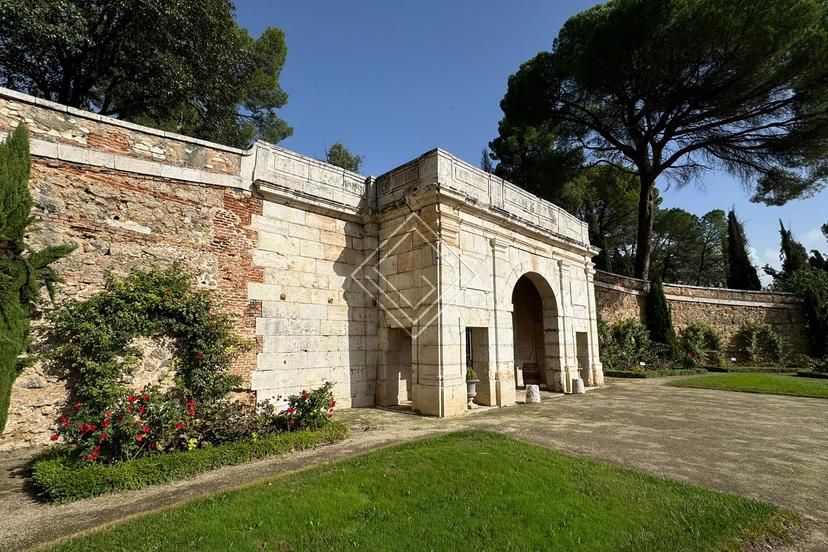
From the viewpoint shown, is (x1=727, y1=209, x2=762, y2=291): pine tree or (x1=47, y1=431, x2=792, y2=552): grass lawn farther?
(x1=727, y1=209, x2=762, y2=291): pine tree

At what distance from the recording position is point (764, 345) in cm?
2056

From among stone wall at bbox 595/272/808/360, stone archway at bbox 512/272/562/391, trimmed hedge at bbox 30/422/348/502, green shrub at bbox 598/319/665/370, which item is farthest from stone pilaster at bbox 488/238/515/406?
stone wall at bbox 595/272/808/360

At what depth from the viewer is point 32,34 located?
969cm

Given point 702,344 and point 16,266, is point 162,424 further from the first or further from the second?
point 702,344

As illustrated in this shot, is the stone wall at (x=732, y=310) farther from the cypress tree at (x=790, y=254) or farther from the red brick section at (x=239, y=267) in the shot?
the red brick section at (x=239, y=267)

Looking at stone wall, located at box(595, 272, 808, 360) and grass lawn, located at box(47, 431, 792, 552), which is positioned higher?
stone wall, located at box(595, 272, 808, 360)

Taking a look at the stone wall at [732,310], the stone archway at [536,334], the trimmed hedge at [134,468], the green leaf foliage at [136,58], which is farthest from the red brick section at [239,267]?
the stone wall at [732,310]

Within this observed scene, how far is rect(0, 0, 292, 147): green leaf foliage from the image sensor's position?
10.3 m

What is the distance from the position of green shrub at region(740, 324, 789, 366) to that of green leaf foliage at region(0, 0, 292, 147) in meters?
26.6

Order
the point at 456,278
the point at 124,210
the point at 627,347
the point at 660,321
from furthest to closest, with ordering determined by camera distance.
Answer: the point at 660,321 → the point at 627,347 → the point at 456,278 → the point at 124,210

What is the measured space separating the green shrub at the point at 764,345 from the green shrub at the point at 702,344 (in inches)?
70.5

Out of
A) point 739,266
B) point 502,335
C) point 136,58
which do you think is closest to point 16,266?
point 502,335

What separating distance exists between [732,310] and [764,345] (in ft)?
7.25

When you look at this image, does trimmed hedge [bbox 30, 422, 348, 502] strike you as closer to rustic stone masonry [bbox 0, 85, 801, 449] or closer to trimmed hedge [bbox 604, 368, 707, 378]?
rustic stone masonry [bbox 0, 85, 801, 449]
